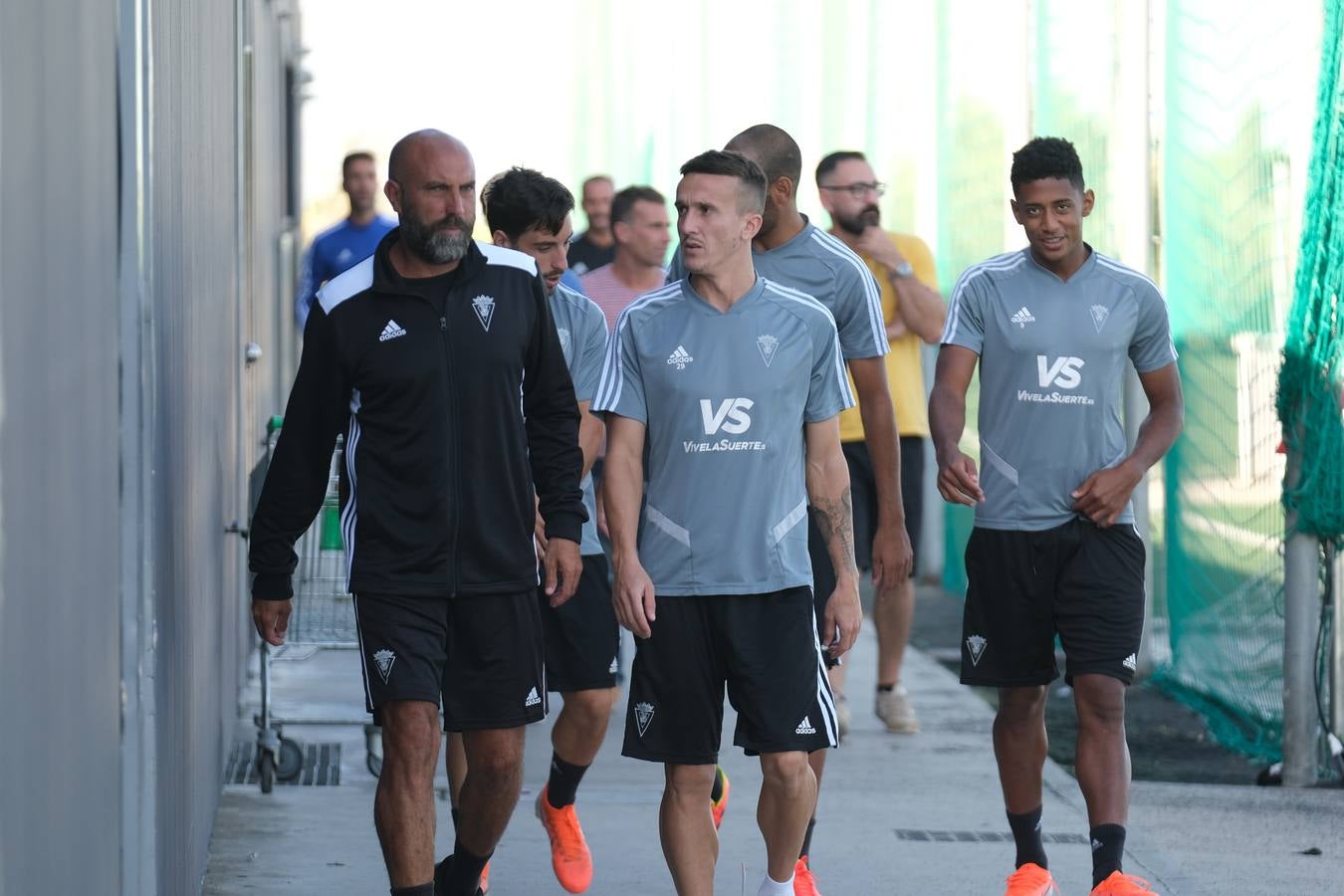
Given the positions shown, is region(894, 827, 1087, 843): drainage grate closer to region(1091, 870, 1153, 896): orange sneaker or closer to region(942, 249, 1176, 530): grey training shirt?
region(1091, 870, 1153, 896): orange sneaker

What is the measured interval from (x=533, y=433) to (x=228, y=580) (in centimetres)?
312

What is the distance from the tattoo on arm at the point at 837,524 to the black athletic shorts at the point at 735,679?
0.22 meters

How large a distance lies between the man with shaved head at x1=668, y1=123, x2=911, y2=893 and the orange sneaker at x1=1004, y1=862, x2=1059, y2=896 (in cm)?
60

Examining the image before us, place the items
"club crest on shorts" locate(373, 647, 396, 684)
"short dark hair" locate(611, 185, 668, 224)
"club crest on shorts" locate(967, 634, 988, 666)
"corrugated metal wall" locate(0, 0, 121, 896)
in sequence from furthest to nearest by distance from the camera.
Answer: "short dark hair" locate(611, 185, 668, 224) → "club crest on shorts" locate(967, 634, 988, 666) → "club crest on shorts" locate(373, 647, 396, 684) → "corrugated metal wall" locate(0, 0, 121, 896)

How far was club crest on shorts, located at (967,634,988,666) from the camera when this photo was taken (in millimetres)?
6082

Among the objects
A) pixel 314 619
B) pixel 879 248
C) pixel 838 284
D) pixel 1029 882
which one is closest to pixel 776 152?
pixel 838 284

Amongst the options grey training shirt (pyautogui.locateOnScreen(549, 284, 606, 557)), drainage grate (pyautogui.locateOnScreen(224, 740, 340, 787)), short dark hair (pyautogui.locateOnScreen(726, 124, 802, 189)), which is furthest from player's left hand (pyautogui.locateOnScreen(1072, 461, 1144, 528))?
drainage grate (pyautogui.locateOnScreen(224, 740, 340, 787))

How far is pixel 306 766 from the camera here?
26.4 feet

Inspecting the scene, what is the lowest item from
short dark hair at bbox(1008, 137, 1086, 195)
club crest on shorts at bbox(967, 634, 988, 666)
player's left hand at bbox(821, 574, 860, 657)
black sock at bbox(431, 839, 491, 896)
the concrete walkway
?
the concrete walkway

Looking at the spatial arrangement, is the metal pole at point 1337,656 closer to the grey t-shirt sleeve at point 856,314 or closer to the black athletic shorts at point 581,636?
the grey t-shirt sleeve at point 856,314

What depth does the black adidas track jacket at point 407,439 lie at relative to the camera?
4.98m

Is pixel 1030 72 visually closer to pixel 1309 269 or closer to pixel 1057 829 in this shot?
pixel 1309 269

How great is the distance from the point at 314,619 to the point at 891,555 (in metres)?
2.80

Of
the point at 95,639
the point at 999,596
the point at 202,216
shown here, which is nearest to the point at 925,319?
the point at 999,596
